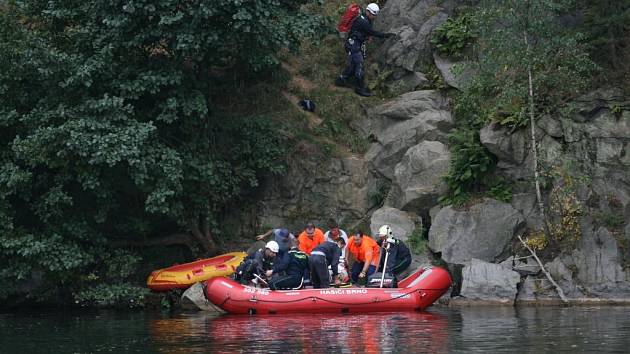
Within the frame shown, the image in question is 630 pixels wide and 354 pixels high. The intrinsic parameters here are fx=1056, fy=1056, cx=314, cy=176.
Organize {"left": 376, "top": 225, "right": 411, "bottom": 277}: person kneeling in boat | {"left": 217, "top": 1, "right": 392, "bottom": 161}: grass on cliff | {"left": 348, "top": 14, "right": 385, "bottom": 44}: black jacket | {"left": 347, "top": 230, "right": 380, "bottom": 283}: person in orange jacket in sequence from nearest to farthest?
1. {"left": 376, "top": 225, "right": 411, "bottom": 277}: person kneeling in boat
2. {"left": 347, "top": 230, "right": 380, "bottom": 283}: person in orange jacket
3. {"left": 217, "top": 1, "right": 392, "bottom": 161}: grass on cliff
4. {"left": 348, "top": 14, "right": 385, "bottom": 44}: black jacket

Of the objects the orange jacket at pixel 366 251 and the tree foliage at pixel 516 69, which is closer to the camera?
the orange jacket at pixel 366 251

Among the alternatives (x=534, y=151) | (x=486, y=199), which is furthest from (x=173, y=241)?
(x=534, y=151)

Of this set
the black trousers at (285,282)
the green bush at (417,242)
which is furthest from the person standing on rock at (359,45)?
the black trousers at (285,282)

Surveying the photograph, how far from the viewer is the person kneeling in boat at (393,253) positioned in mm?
22281

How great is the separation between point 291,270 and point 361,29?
28.0ft

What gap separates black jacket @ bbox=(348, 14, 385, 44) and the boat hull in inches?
275

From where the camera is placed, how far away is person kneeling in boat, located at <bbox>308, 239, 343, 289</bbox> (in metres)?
21.6

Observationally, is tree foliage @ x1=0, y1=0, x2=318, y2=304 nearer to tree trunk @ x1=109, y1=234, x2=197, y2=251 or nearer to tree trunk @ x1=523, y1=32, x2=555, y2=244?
tree trunk @ x1=109, y1=234, x2=197, y2=251

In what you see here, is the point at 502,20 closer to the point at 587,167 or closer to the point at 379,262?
the point at 587,167

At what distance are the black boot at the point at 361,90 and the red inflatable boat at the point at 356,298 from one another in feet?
26.3

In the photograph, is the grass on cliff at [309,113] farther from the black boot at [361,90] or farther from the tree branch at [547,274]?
the tree branch at [547,274]

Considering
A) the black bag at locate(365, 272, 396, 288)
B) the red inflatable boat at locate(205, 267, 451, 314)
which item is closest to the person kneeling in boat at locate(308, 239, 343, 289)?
the red inflatable boat at locate(205, 267, 451, 314)

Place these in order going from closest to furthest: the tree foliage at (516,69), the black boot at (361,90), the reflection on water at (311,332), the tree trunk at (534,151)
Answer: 1. the reflection on water at (311,332)
2. the tree trunk at (534,151)
3. the tree foliage at (516,69)
4. the black boot at (361,90)

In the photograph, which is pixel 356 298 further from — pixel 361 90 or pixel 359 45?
pixel 359 45
